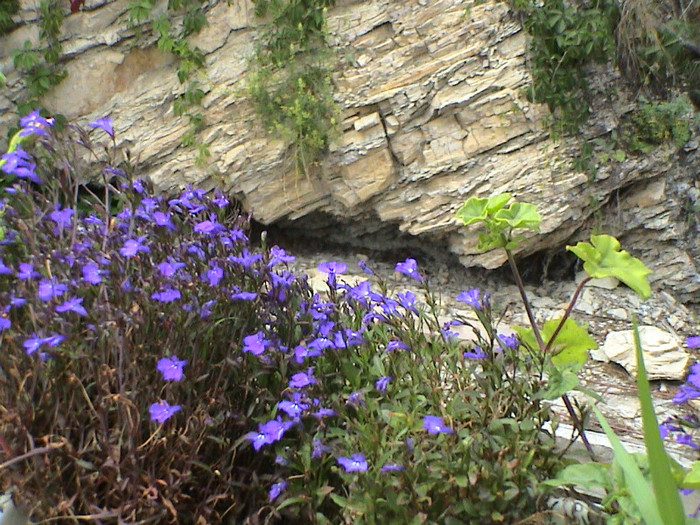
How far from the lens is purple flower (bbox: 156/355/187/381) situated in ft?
5.60

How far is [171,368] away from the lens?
5.68ft

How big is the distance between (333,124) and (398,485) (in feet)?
8.15

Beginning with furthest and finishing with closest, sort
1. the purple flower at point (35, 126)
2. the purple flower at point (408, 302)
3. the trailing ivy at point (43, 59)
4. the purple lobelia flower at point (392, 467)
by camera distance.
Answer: the trailing ivy at point (43, 59)
the purple flower at point (408, 302)
the purple flower at point (35, 126)
the purple lobelia flower at point (392, 467)

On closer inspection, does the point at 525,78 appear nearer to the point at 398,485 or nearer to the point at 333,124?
the point at 333,124

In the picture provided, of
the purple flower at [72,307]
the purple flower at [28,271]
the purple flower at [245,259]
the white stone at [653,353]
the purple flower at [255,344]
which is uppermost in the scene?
the purple flower at [28,271]

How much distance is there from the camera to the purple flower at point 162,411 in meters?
1.69

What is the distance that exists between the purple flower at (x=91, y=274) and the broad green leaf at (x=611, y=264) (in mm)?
1283

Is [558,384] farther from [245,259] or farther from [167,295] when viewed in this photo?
[167,295]

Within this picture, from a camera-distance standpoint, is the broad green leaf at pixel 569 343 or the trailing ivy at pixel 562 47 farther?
the trailing ivy at pixel 562 47

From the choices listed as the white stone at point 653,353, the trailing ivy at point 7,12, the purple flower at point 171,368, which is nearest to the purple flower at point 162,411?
the purple flower at point 171,368

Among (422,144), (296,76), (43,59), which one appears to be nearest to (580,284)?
(422,144)

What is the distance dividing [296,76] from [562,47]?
4.58 feet

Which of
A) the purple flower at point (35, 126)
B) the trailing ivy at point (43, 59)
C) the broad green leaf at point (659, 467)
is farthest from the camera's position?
the trailing ivy at point (43, 59)

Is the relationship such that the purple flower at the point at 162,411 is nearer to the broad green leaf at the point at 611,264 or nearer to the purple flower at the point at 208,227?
the purple flower at the point at 208,227
